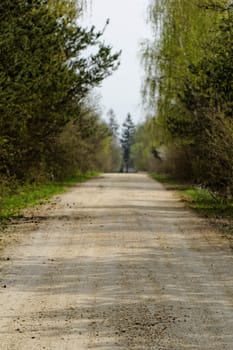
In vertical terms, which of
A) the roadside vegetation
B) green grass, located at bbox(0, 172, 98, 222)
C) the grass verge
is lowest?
green grass, located at bbox(0, 172, 98, 222)

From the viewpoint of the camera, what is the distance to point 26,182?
31.5 m

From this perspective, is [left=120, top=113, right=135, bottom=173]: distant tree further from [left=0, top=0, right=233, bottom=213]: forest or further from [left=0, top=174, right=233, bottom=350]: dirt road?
[left=0, top=174, right=233, bottom=350]: dirt road

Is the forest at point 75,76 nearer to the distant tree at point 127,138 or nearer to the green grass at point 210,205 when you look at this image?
the green grass at point 210,205

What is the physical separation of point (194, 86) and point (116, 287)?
67.1 feet

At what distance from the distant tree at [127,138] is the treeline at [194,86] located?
4000 inches

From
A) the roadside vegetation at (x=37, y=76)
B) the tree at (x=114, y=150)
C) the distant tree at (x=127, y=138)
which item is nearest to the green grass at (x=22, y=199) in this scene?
the roadside vegetation at (x=37, y=76)

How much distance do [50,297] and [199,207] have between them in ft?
50.8

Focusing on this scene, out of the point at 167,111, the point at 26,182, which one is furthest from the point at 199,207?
the point at 167,111

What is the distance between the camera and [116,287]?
10.0 metres

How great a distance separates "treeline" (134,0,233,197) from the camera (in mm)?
20094

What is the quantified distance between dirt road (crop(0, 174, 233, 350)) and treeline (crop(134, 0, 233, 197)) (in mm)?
4685

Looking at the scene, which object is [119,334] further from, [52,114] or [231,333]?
[52,114]

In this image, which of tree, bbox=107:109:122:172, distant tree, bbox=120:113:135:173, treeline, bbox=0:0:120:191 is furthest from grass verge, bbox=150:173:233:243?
distant tree, bbox=120:113:135:173

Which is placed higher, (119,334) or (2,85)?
(2,85)
